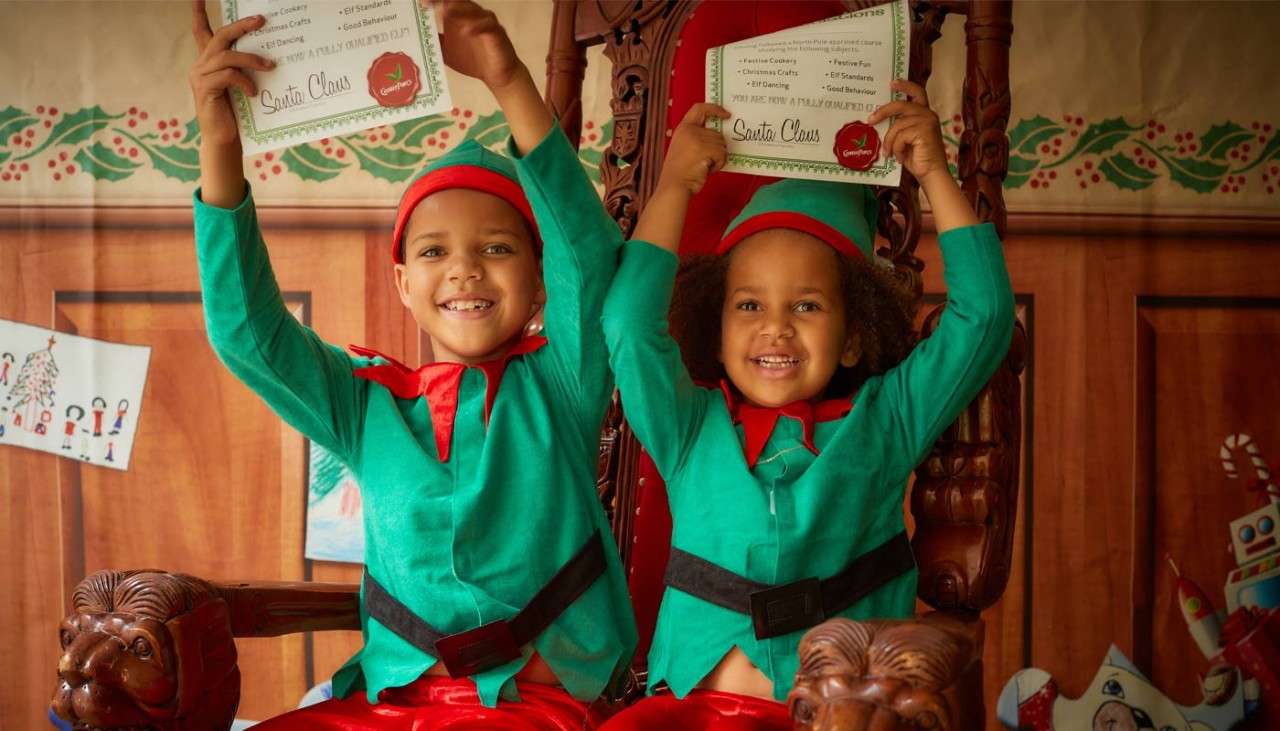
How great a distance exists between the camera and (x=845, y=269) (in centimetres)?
161

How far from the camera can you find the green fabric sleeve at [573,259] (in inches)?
57.9

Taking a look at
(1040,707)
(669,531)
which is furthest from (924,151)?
(1040,707)

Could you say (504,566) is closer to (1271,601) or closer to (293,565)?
(293,565)

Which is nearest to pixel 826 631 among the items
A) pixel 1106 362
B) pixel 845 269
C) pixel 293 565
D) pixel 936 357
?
pixel 936 357

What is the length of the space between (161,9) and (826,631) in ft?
8.10

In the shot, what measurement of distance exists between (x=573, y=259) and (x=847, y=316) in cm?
36

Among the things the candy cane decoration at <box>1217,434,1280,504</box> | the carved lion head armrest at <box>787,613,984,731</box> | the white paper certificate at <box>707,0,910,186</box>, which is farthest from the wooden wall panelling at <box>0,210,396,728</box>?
the carved lion head armrest at <box>787,613,984,731</box>

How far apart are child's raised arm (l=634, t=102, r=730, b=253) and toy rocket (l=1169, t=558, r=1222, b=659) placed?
1.75m

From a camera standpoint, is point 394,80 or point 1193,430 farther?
point 1193,430

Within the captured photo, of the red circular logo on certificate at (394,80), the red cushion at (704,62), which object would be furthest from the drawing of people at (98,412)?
the red circular logo on certificate at (394,80)

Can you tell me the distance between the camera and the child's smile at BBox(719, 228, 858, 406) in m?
1.53

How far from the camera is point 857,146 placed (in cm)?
153

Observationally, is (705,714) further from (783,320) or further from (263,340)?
(263,340)

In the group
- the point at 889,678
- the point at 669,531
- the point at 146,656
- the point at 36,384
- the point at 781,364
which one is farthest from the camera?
the point at 36,384
